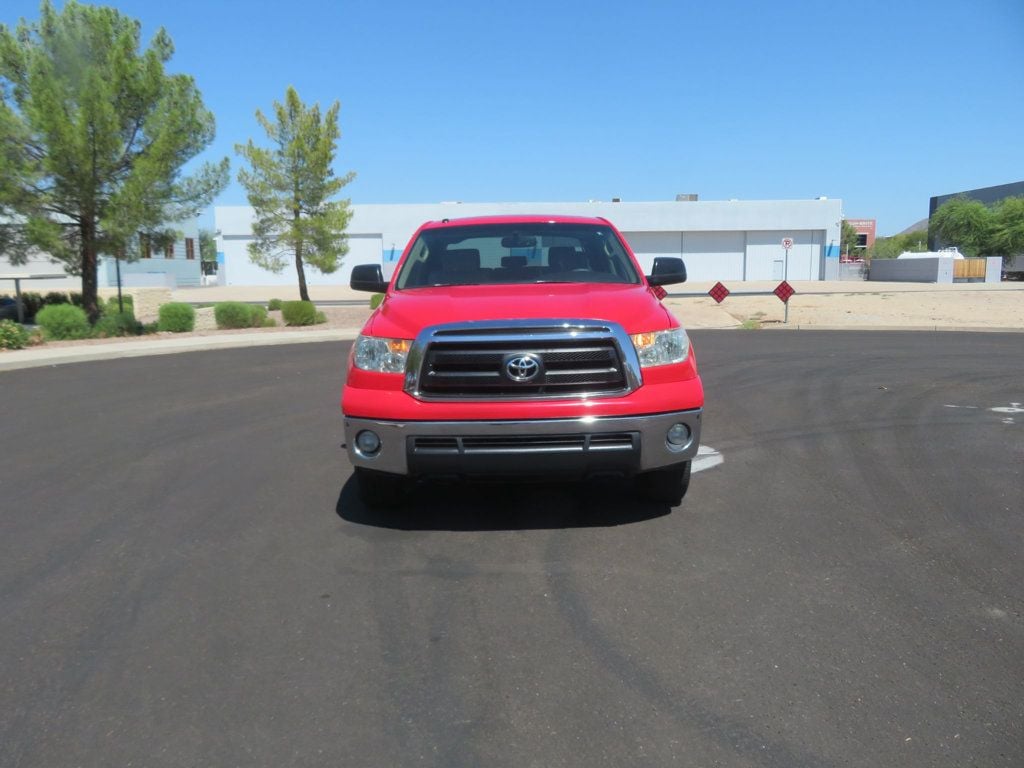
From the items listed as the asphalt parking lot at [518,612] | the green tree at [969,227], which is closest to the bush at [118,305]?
the asphalt parking lot at [518,612]

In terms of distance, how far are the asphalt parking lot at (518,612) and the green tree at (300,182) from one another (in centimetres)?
2161

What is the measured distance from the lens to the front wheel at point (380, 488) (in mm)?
5227

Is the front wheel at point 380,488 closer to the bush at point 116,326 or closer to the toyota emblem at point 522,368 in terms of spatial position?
the toyota emblem at point 522,368

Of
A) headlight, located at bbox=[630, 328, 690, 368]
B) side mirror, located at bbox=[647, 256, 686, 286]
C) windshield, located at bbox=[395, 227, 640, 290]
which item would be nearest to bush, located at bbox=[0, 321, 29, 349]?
windshield, located at bbox=[395, 227, 640, 290]

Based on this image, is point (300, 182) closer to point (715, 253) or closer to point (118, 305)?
point (118, 305)

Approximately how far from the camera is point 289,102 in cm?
2798

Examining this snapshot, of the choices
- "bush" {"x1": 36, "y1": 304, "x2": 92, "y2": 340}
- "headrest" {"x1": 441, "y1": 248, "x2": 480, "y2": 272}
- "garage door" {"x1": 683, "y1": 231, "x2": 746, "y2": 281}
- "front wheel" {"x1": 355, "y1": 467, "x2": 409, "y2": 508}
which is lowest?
"front wheel" {"x1": 355, "y1": 467, "x2": 409, "y2": 508}

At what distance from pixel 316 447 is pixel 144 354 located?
10.5m

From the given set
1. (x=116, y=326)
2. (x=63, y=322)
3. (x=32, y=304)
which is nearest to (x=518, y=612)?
(x=63, y=322)

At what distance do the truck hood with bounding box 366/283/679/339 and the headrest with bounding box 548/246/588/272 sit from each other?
64cm

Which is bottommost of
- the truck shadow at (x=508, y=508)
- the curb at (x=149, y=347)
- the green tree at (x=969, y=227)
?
the truck shadow at (x=508, y=508)

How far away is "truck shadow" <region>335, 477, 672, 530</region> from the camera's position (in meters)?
5.31

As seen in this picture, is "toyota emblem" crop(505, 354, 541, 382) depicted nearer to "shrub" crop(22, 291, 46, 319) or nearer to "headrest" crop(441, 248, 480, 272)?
"headrest" crop(441, 248, 480, 272)

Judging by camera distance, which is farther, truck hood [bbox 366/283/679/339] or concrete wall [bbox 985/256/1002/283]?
concrete wall [bbox 985/256/1002/283]
